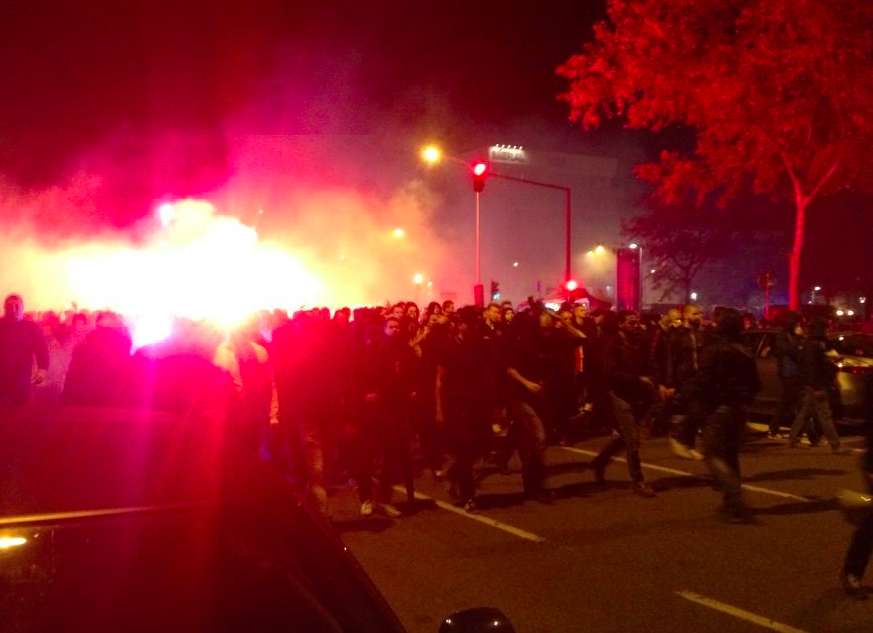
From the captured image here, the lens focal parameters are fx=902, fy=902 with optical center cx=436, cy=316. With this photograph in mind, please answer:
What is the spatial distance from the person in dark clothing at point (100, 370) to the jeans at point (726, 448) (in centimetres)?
461

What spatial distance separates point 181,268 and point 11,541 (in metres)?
31.5

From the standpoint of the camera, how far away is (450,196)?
61062 mm

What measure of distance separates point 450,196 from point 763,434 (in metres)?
49.4

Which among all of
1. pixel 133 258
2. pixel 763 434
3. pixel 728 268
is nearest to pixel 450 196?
pixel 728 268

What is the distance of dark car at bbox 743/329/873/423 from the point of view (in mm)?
12719

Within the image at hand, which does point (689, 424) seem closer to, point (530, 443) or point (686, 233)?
point (530, 443)

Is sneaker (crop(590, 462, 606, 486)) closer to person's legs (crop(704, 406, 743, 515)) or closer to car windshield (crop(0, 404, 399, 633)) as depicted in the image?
person's legs (crop(704, 406, 743, 515))

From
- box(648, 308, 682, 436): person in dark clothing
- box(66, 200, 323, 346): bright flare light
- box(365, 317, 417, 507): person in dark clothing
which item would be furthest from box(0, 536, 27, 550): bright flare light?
box(66, 200, 323, 346): bright flare light

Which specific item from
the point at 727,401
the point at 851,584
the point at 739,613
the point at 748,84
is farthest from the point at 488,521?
the point at 748,84

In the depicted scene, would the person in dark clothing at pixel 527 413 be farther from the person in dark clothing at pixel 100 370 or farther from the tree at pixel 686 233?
the tree at pixel 686 233

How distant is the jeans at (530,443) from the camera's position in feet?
27.3

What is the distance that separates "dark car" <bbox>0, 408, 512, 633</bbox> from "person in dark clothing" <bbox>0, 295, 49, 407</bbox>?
743 cm

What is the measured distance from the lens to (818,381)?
1087 centimetres

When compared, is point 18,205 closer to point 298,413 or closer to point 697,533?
point 298,413
